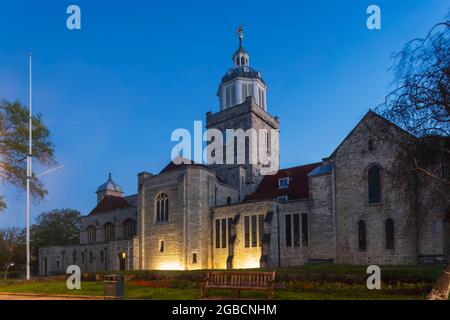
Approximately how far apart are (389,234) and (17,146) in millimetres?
27800

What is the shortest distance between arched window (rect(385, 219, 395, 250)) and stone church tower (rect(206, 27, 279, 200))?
63.4ft

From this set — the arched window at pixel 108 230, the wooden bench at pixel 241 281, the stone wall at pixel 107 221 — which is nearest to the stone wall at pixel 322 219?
the wooden bench at pixel 241 281

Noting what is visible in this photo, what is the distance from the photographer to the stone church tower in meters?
53.0

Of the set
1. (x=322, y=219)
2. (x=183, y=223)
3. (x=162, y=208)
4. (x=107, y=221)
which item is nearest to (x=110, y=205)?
(x=107, y=221)

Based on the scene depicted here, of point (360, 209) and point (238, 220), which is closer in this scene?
point (360, 209)

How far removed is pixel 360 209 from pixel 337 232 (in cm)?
277

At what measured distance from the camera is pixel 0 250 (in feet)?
234

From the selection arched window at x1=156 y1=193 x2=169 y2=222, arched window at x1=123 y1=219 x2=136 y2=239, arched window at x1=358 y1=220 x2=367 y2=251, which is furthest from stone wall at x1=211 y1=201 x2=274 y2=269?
arched window at x1=123 y1=219 x2=136 y2=239

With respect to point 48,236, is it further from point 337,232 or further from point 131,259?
point 337,232

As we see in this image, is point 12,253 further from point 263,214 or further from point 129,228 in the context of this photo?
point 263,214

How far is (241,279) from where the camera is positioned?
1831 cm

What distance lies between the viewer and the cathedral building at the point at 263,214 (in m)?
34.7

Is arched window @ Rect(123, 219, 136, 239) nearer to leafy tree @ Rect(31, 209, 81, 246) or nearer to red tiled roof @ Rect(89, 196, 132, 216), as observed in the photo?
red tiled roof @ Rect(89, 196, 132, 216)
